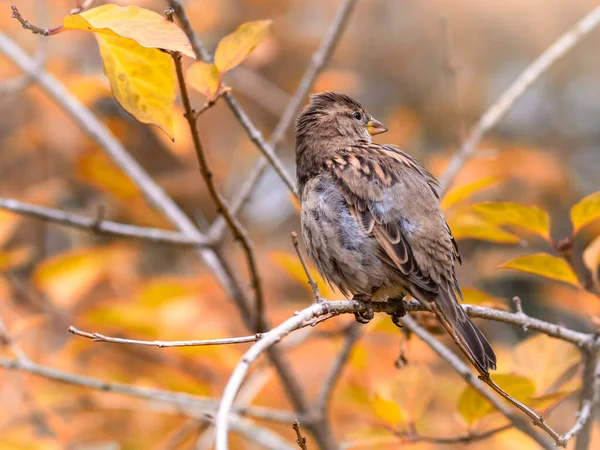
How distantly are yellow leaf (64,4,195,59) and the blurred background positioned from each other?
54.2 inches

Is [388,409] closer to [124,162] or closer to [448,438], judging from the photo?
[448,438]

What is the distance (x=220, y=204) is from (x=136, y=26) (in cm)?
76

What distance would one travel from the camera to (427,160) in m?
5.06

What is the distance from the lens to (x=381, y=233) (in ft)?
8.82

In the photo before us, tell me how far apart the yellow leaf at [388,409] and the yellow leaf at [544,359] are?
47 centimetres

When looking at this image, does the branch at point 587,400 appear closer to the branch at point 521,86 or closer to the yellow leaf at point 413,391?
the yellow leaf at point 413,391

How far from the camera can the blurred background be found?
3.41 meters

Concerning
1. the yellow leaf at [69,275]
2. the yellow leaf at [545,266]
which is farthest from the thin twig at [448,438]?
the yellow leaf at [69,275]

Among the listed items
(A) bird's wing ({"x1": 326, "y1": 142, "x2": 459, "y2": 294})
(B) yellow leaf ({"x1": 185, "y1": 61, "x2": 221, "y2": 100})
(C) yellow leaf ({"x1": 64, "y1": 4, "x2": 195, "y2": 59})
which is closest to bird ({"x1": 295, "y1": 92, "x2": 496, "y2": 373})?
(A) bird's wing ({"x1": 326, "y1": 142, "x2": 459, "y2": 294})

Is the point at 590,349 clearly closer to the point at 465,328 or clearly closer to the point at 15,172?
the point at 465,328

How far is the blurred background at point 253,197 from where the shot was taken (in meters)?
3.41

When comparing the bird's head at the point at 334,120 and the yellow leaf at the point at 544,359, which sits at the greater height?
the bird's head at the point at 334,120

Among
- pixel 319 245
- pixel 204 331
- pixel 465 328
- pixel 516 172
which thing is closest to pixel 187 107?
pixel 319 245

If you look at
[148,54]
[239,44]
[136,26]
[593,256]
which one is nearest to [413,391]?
[593,256]
